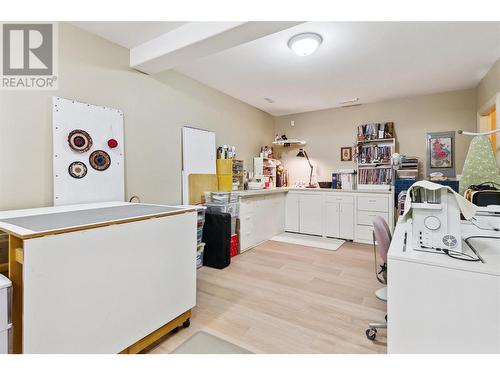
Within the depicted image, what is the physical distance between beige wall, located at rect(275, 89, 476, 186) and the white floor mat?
1.25 m

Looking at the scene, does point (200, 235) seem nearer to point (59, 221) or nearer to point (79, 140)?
point (79, 140)

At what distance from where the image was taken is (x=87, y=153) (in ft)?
7.18

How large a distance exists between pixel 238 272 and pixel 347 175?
259 centimetres

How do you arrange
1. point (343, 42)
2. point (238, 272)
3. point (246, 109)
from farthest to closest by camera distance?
point (246, 109), point (238, 272), point (343, 42)

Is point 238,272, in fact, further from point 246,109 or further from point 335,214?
point 246,109

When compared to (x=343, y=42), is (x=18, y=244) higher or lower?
lower

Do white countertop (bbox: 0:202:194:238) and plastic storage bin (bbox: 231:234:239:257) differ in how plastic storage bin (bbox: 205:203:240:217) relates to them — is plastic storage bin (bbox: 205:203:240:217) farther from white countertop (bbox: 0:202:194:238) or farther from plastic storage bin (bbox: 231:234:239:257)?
white countertop (bbox: 0:202:194:238)

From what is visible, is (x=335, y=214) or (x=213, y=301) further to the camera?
(x=335, y=214)

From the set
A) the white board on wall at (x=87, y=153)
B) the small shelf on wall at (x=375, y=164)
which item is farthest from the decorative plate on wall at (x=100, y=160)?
the small shelf on wall at (x=375, y=164)

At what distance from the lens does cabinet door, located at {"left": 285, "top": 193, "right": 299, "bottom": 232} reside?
4402mm

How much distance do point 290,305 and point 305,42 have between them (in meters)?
2.30

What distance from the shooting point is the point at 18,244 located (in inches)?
44.5

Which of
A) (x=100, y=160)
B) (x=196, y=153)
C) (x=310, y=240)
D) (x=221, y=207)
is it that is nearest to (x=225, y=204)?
(x=221, y=207)

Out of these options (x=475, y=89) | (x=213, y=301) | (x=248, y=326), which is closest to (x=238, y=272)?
(x=213, y=301)
